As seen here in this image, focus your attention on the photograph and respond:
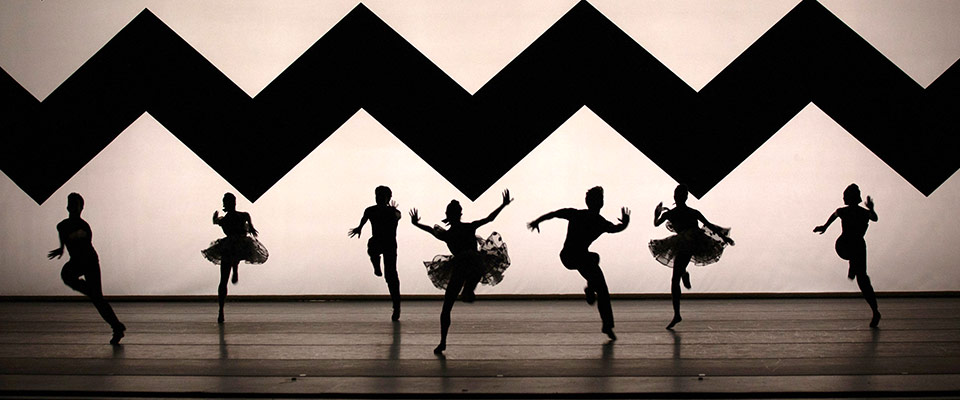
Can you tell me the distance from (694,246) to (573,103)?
2.48m

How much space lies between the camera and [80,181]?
8688 mm

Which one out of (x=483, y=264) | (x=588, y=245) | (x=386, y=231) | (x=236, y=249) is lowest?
(x=483, y=264)

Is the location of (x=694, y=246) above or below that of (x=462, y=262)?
above

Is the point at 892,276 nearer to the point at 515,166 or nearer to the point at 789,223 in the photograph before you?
the point at 789,223

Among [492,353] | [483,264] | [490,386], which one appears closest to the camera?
[490,386]

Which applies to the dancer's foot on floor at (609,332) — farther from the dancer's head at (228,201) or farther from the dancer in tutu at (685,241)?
the dancer's head at (228,201)

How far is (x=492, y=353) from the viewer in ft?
16.8

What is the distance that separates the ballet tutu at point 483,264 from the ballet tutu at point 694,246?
60.2 inches

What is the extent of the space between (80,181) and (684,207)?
234 inches

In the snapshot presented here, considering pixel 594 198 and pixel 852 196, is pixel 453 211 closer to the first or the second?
pixel 594 198

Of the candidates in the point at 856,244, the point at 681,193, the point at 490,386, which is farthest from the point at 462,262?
the point at 856,244

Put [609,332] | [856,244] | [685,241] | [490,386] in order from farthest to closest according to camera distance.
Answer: [685,241] → [856,244] → [609,332] → [490,386]

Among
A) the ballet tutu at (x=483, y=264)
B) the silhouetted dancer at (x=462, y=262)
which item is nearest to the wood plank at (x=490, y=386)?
the silhouetted dancer at (x=462, y=262)

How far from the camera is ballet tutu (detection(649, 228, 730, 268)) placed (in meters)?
6.38
